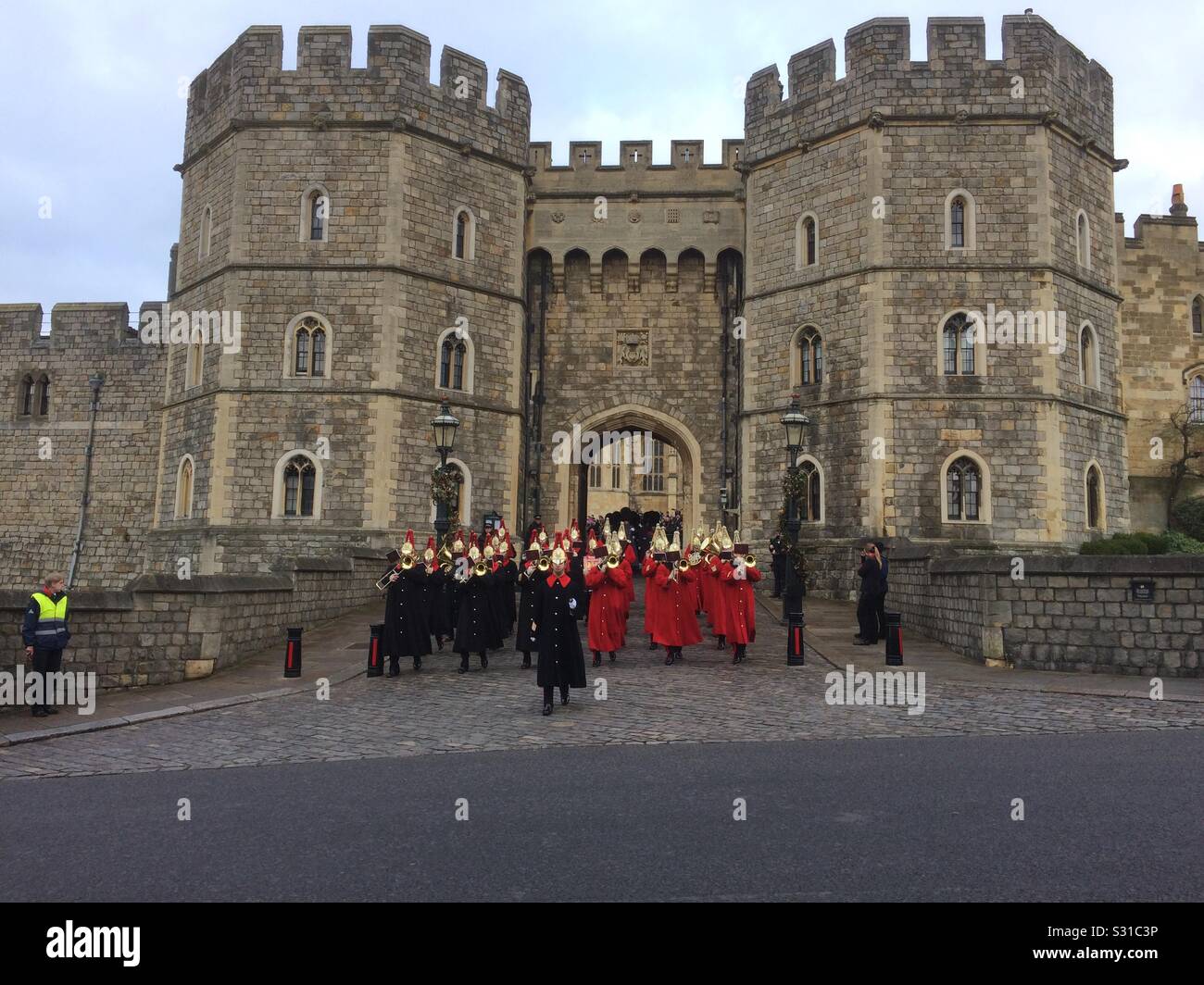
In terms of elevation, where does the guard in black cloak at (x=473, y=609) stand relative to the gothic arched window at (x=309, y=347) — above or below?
below

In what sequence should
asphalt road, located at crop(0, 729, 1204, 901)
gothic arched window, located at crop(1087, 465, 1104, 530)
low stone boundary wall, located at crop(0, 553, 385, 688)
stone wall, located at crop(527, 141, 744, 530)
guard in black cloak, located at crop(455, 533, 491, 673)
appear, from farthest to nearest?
stone wall, located at crop(527, 141, 744, 530) < gothic arched window, located at crop(1087, 465, 1104, 530) < guard in black cloak, located at crop(455, 533, 491, 673) < low stone boundary wall, located at crop(0, 553, 385, 688) < asphalt road, located at crop(0, 729, 1204, 901)

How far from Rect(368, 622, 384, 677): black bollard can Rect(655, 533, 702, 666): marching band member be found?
4.06 metres

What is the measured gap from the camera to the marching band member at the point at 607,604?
14219 millimetres

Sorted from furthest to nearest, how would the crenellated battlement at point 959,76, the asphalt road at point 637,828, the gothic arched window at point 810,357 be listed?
the gothic arched window at point 810,357 < the crenellated battlement at point 959,76 < the asphalt road at point 637,828

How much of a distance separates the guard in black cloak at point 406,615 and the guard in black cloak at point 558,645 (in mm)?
3491

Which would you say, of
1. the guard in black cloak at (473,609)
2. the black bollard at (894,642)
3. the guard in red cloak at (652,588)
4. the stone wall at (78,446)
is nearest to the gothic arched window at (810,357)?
the guard in red cloak at (652,588)

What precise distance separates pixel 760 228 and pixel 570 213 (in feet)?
17.6

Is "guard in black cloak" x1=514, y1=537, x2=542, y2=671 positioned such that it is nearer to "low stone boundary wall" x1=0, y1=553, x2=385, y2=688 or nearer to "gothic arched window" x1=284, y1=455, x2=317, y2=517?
"low stone boundary wall" x1=0, y1=553, x2=385, y2=688

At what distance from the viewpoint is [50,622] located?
39.1 ft

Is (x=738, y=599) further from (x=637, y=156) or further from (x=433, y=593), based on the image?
(x=637, y=156)

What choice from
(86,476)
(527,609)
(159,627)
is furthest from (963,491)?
(86,476)

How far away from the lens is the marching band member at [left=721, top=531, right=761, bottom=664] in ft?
48.2

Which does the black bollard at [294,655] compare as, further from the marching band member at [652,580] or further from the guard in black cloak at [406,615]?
the marching band member at [652,580]

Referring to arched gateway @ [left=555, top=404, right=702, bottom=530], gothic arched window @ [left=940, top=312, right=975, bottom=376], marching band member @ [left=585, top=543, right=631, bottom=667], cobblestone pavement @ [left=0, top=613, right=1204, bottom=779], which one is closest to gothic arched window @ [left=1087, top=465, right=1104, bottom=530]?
gothic arched window @ [left=940, top=312, right=975, bottom=376]
